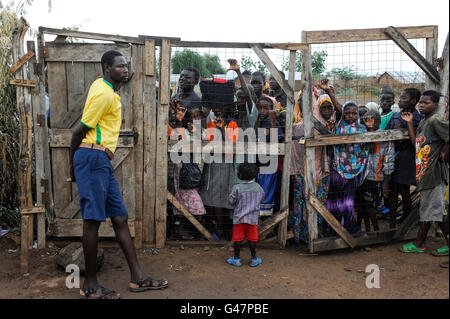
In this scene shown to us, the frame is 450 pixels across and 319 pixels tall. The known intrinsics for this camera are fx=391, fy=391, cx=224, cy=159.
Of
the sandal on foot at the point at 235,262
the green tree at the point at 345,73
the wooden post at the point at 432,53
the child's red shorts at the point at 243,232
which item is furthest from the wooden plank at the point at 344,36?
the sandal on foot at the point at 235,262

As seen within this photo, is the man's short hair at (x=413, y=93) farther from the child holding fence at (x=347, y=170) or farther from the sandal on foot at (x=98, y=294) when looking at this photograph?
the sandal on foot at (x=98, y=294)

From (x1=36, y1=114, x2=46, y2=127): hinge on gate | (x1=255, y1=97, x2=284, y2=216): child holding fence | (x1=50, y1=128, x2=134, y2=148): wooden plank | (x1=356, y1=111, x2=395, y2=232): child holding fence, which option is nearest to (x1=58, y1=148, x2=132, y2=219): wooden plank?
(x1=50, y1=128, x2=134, y2=148): wooden plank

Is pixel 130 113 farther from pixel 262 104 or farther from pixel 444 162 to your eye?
pixel 444 162

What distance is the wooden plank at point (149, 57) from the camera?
174 inches

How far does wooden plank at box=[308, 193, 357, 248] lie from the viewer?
4547 millimetres

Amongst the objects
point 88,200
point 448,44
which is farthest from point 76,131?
point 448,44

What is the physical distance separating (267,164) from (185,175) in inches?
40.1

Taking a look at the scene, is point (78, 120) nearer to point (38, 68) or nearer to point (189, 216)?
point (38, 68)

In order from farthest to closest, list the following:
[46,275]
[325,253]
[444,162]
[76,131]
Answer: [325,253] → [444,162] → [46,275] → [76,131]

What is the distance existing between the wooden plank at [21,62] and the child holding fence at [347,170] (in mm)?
3574

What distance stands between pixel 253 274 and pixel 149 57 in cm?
264

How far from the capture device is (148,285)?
140 inches

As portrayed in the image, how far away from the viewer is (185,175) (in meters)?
4.79

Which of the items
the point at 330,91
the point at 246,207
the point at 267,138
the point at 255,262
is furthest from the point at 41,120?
the point at 330,91
